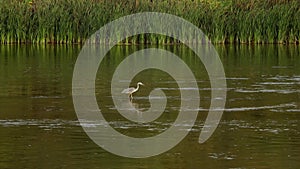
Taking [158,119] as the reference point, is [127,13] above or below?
below

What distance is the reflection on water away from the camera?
484 inches

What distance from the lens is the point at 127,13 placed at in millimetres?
33906

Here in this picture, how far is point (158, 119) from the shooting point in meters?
15.6

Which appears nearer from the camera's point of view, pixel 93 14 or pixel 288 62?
pixel 288 62

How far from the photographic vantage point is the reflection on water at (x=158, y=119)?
40.4ft

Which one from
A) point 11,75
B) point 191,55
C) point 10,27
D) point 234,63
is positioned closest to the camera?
point 11,75

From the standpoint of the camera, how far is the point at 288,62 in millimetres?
25922

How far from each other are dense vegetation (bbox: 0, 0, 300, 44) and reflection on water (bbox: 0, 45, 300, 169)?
659 centimetres

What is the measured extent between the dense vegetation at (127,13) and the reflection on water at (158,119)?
21.6 ft

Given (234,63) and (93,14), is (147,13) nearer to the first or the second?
(93,14)

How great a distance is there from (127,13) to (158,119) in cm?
1857

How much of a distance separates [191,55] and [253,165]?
54.4ft

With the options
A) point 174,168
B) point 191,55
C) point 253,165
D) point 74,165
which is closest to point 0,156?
point 74,165

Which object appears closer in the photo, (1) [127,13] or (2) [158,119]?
(2) [158,119]
